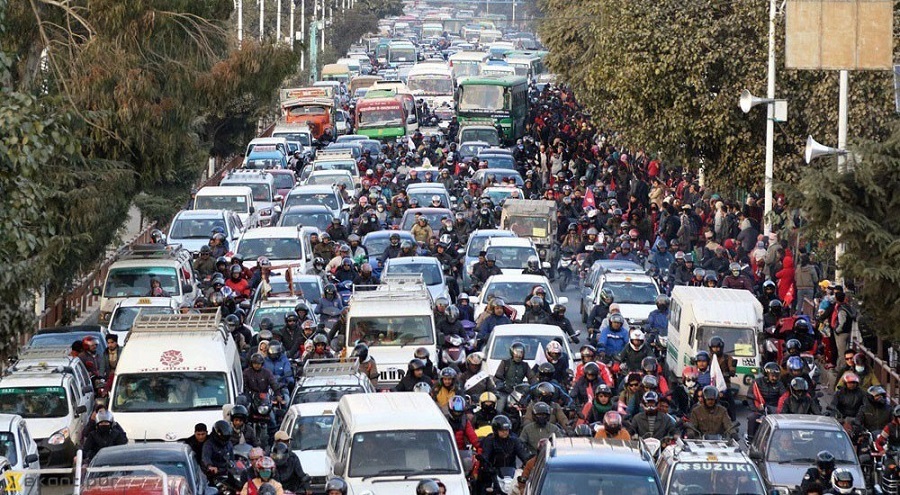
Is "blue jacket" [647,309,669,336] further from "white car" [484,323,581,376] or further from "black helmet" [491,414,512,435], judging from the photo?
"black helmet" [491,414,512,435]

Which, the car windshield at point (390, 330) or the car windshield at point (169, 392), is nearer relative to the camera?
the car windshield at point (169, 392)

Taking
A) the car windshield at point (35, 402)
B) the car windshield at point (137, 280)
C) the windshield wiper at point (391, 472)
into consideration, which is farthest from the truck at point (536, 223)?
the windshield wiper at point (391, 472)

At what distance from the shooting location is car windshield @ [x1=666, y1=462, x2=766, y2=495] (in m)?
16.3

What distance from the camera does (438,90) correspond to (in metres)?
78.5

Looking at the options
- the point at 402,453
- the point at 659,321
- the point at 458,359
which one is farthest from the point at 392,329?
the point at 402,453

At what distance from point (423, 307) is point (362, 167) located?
26.9m

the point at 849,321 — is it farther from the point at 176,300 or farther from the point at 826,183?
the point at 176,300

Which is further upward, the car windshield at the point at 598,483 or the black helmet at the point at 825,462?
the car windshield at the point at 598,483

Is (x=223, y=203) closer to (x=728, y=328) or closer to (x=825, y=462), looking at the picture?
(x=728, y=328)

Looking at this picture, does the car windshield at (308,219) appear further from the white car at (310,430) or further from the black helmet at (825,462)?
the black helmet at (825,462)

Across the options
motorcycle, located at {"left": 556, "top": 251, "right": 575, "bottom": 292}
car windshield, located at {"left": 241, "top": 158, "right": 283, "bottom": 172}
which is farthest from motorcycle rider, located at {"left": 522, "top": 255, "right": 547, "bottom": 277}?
car windshield, located at {"left": 241, "top": 158, "right": 283, "bottom": 172}

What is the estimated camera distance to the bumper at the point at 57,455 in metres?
19.9

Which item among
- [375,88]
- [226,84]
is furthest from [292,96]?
[226,84]

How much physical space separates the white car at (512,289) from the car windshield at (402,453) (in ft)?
40.7
